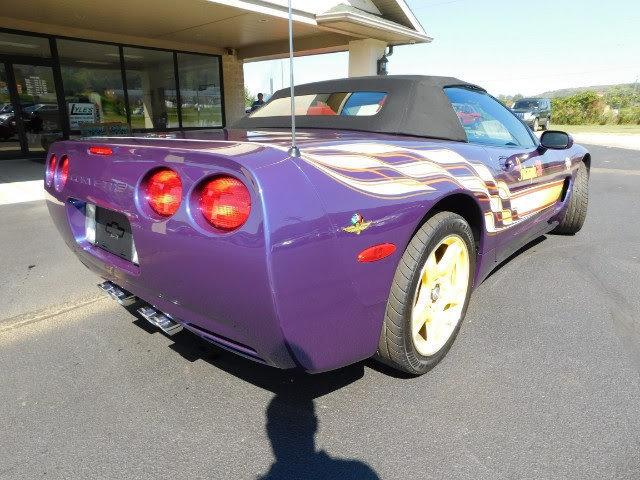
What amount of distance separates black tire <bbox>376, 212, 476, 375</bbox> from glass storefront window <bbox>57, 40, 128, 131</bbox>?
1025 centimetres

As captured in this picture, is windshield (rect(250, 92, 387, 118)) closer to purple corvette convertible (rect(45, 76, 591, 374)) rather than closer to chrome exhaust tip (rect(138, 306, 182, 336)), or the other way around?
purple corvette convertible (rect(45, 76, 591, 374))

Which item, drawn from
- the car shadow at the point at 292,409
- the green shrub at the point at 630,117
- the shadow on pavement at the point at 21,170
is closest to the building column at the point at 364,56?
the shadow on pavement at the point at 21,170

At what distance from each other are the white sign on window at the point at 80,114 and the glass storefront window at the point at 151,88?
1.04 meters

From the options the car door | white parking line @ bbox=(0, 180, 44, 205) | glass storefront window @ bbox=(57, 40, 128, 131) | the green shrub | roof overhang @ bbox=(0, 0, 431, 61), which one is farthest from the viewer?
the green shrub

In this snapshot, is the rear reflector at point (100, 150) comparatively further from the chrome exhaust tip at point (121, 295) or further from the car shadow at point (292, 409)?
the car shadow at point (292, 409)

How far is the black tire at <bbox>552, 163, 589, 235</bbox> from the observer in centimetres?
423

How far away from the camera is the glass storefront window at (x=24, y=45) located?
9273 millimetres

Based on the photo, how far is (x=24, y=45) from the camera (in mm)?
9562

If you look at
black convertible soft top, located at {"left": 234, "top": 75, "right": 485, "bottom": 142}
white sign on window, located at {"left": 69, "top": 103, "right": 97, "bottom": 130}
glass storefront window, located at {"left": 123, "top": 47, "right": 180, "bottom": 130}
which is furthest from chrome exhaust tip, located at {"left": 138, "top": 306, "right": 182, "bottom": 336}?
glass storefront window, located at {"left": 123, "top": 47, "right": 180, "bottom": 130}

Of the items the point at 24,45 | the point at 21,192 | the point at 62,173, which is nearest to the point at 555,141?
the point at 62,173

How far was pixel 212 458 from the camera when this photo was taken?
1654 millimetres

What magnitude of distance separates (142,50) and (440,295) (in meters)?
11.9

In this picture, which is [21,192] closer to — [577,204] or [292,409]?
[292,409]

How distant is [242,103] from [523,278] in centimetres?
1248
